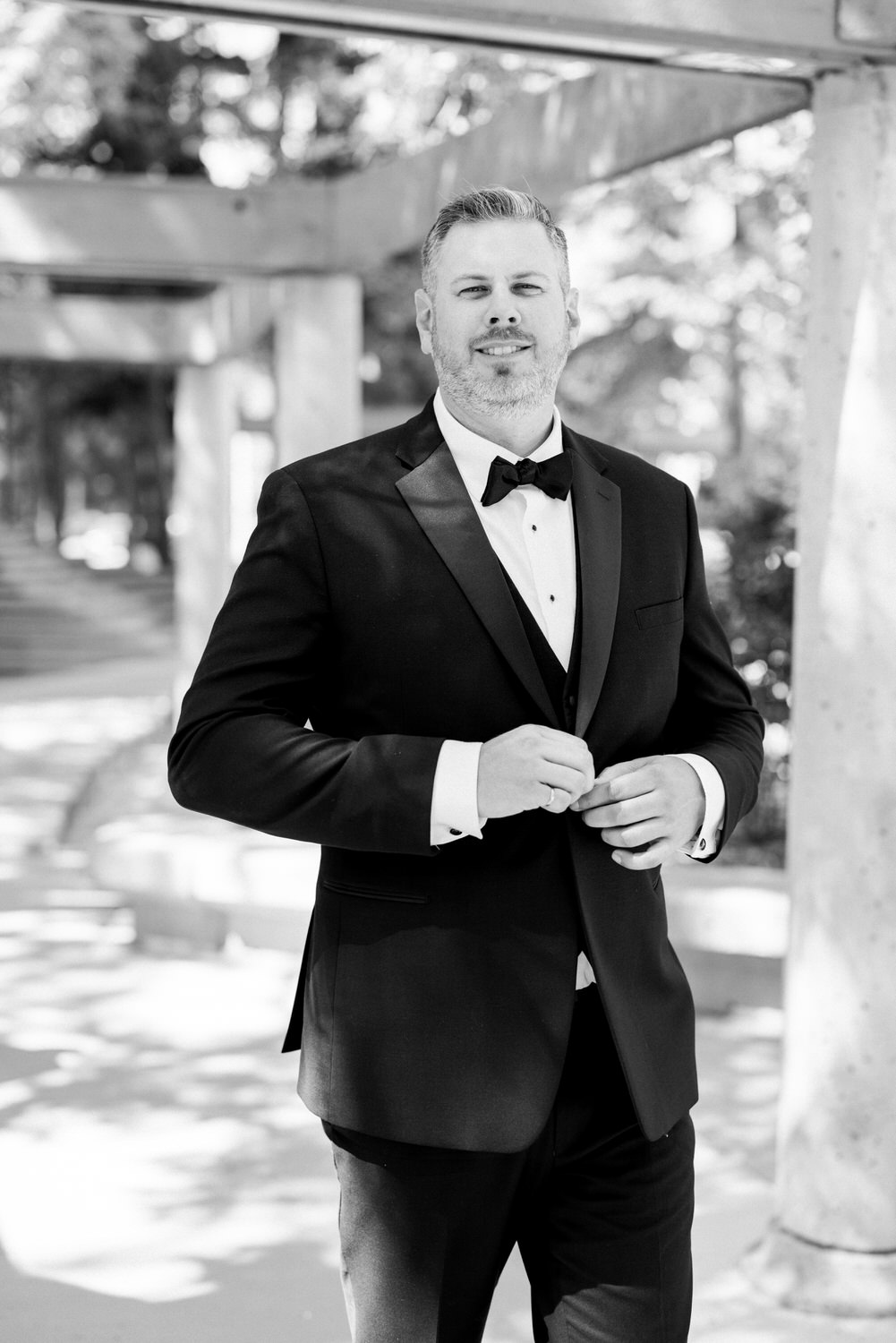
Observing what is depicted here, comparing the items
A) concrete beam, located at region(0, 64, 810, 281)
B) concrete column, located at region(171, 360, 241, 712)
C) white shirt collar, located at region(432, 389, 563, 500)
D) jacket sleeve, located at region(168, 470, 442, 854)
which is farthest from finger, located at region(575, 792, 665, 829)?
concrete column, located at region(171, 360, 241, 712)

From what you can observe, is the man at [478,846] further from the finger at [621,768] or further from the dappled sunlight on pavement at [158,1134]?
the dappled sunlight on pavement at [158,1134]

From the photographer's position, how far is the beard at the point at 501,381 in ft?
7.29

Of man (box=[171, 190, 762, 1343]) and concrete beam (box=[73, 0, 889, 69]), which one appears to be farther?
concrete beam (box=[73, 0, 889, 69])

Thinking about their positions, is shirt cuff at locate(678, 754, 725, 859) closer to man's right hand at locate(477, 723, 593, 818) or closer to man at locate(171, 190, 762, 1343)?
man at locate(171, 190, 762, 1343)

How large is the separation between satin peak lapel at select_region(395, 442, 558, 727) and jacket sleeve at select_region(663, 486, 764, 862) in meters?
0.41

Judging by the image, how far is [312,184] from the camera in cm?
820

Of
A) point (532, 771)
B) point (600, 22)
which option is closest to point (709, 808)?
point (532, 771)

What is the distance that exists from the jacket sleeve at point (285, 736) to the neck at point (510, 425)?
27cm

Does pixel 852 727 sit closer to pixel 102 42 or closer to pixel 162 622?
pixel 102 42

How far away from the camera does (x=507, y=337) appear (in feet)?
7.22

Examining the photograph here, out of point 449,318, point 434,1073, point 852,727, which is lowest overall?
point 434,1073

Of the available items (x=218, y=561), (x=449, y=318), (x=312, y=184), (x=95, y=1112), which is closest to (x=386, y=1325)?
(x=449, y=318)

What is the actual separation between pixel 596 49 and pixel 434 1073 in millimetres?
2348

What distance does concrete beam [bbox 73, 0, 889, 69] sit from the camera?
3188 mm
